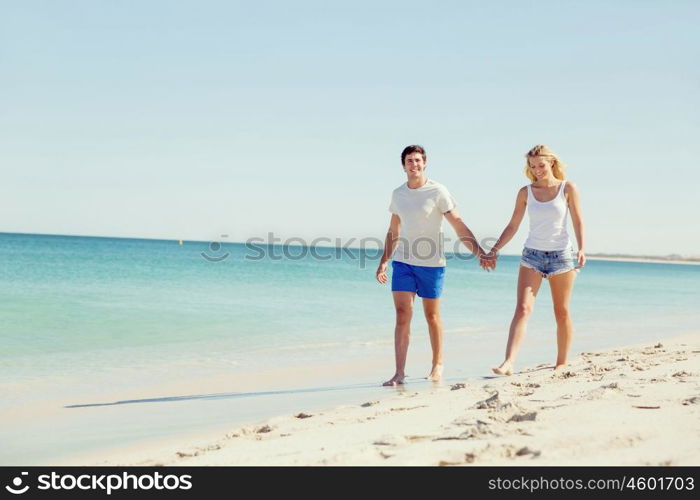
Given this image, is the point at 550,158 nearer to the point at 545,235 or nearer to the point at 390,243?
the point at 545,235

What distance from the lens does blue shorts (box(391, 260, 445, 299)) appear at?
550 cm

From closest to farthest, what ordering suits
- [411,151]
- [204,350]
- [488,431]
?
[488,431] → [411,151] → [204,350]

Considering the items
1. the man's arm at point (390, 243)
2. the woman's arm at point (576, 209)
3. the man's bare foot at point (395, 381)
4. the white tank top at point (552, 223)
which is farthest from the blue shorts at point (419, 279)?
the woman's arm at point (576, 209)

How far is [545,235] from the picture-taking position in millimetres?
5539

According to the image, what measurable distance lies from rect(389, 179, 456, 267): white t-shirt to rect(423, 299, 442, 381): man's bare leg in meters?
0.34

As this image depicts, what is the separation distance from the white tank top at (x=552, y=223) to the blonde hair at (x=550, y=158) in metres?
0.11

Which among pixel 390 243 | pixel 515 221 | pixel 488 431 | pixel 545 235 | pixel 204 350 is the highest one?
pixel 515 221

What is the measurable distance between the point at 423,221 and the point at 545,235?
1000 millimetres

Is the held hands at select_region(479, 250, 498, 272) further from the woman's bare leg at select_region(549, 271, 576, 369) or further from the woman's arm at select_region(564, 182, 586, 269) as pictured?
the woman's arm at select_region(564, 182, 586, 269)

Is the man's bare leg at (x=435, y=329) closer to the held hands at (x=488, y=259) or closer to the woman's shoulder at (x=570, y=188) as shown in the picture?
the held hands at (x=488, y=259)

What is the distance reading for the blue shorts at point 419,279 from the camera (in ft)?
18.0

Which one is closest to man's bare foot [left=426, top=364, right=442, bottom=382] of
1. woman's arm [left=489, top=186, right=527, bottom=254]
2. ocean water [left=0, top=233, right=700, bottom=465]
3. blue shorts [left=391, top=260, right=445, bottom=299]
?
ocean water [left=0, top=233, right=700, bottom=465]

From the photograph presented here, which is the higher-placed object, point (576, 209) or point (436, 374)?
point (576, 209)

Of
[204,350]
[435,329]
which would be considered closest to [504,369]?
[435,329]
